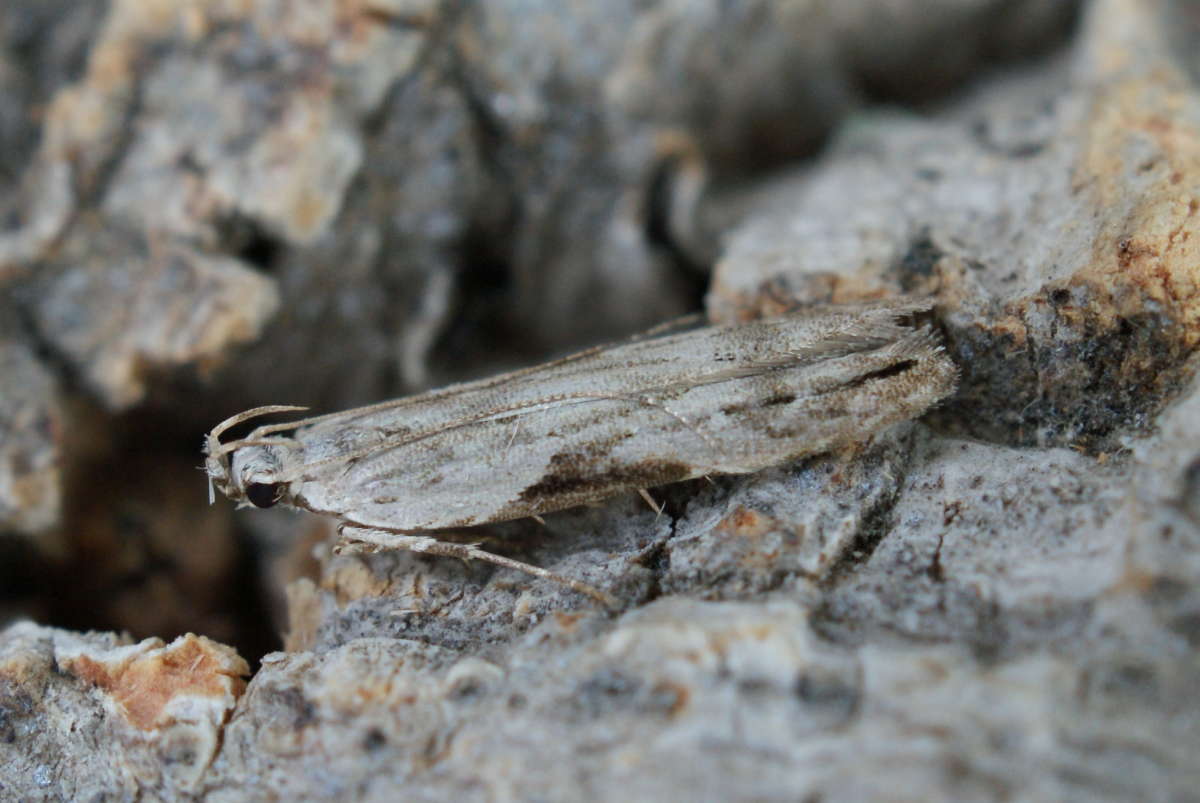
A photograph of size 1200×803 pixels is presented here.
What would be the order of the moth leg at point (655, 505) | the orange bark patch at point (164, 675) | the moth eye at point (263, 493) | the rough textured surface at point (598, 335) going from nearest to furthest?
1. the rough textured surface at point (598, 335)
2. the orange bark patch at point (164, 675)
3. the moth leg at point (655, 505)
4. the moth eye at point (263, 493)

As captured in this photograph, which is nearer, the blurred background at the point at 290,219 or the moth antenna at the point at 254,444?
the moth antenna at the point at 254,444

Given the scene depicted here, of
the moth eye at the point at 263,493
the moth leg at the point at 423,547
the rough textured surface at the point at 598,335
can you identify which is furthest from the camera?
the moth eye at the point at 263,493

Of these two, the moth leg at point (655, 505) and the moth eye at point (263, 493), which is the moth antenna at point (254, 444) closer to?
the moth eye at point (263, 493)

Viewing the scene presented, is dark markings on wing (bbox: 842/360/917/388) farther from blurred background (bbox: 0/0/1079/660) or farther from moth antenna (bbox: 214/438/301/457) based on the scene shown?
moth antenna (bbox: 214/438/301/457)

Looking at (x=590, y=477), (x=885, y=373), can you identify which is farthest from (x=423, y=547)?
(x=885, y=373)

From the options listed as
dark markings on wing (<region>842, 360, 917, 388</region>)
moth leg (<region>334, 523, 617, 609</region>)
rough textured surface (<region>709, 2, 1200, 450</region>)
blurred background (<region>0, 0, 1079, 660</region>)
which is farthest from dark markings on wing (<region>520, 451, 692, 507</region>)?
blurred background (<region>0, 0, 1079, 660</region>)

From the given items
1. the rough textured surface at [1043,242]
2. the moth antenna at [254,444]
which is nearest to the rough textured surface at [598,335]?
the rough textured surface at [1043,242]
